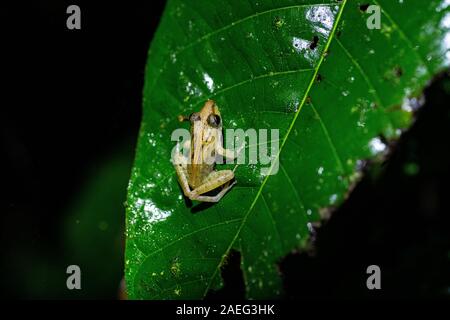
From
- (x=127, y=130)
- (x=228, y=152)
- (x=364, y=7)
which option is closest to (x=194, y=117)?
(x=228, y=152)

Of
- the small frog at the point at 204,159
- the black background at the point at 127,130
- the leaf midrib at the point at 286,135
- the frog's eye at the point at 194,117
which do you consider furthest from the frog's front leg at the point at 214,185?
the black background at the point at 127,130

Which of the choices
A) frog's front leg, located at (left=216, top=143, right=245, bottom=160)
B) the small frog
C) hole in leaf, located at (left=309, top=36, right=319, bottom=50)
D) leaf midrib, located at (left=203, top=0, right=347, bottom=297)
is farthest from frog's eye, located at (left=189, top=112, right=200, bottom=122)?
hole in leaf, located at (left=309, top=36, right=319, bottom=50)

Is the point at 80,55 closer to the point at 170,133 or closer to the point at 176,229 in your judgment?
the point at 170,133

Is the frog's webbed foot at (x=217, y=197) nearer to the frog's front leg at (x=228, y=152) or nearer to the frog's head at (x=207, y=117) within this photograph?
the frog's front leg at (x=228, y=152)

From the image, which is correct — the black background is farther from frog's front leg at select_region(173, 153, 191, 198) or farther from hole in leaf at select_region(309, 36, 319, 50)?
hole in leaf at select_region(309, 36, 319, 50)

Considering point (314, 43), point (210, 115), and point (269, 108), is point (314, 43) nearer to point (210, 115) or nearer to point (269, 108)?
point (269, 108)
